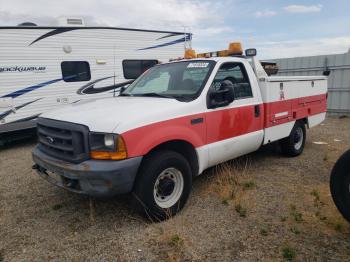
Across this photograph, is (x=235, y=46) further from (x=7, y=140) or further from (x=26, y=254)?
(x=7, y=140)

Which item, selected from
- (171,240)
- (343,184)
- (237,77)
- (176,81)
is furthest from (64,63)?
(343,184)

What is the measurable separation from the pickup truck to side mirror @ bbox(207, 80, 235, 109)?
13mm

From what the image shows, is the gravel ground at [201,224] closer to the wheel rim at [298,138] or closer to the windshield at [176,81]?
the wheel rim at [298,138]

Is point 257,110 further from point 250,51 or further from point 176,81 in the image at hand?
point 176,81

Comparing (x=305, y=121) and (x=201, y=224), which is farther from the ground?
(x=305, y=121)

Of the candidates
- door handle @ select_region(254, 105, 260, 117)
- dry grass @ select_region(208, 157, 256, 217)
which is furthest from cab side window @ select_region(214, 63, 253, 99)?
dry grass @ select_region(208, 157, 256, 217)

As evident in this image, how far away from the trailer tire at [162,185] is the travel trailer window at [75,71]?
231 inches

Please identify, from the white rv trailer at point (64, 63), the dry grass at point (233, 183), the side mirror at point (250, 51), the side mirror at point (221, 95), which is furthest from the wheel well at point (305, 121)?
the white rv trailer at point (64, 63)

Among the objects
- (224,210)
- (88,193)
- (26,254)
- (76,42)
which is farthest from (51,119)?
(76,42)

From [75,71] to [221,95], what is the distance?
18.7 feet

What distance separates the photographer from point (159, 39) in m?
A: 10.1

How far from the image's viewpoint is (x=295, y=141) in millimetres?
6305

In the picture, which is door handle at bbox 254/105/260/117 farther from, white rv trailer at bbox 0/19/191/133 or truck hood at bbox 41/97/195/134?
white rv trailer at bbox 0/19/191/133

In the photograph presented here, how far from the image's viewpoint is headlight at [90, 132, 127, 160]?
3230 mm
